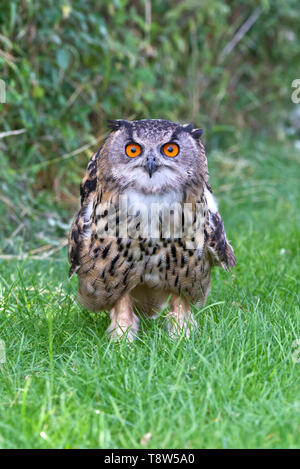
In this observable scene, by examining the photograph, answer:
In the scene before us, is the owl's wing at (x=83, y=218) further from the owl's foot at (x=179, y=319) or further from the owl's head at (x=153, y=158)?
the owl's foot at (x=179, y=319)

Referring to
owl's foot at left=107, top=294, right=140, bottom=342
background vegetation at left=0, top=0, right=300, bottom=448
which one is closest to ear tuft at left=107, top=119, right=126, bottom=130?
owl's foot at left=107, top=294, right=140, bottom=342

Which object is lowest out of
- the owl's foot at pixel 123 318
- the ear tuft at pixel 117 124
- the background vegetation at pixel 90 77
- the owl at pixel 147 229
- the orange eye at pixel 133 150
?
the owl's foot at pixel 123 318

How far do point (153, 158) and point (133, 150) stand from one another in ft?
0.45

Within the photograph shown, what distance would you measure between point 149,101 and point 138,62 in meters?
0.42

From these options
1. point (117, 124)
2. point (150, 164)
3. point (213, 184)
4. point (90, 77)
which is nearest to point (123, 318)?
point (150, 164)

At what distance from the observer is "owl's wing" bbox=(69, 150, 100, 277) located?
3502 mm

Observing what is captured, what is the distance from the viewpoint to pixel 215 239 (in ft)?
11.5

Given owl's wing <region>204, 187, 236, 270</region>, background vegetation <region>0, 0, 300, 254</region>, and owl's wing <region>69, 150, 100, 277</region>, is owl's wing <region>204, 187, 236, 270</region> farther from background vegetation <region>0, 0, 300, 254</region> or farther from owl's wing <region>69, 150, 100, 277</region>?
background vegetation <region>0, 0, 300, 254</region>

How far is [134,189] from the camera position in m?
3.21

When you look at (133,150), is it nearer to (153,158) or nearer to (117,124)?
(153,158)

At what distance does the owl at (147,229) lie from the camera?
3168 millimetres

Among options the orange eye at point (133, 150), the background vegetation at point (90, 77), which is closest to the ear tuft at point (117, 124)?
the orange eye at point (133, 150)

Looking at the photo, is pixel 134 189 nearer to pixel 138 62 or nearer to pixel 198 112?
pixel 138 62
